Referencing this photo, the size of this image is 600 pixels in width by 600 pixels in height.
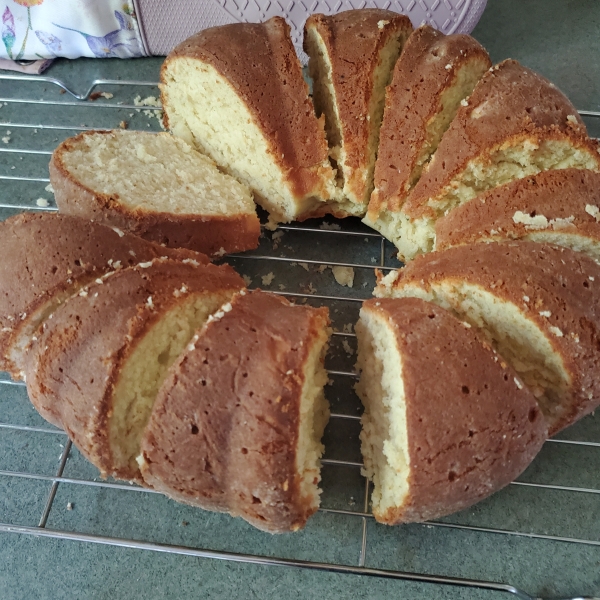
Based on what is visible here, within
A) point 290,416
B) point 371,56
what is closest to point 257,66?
point 371,56

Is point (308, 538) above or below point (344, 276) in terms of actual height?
below

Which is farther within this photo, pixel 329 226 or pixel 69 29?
pixel 69 29

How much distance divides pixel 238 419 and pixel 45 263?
2.83ft

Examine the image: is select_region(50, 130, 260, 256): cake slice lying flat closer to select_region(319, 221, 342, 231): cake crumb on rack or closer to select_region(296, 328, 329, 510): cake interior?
select_region(319, 221, 342, 231): cake crumb on rack

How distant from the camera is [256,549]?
2.11 m

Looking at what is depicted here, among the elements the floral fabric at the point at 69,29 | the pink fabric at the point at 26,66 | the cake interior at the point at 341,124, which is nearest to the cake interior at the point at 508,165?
the cake interior at the point at 341,124

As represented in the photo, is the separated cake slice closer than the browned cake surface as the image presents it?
Yes

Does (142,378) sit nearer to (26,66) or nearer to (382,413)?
Answer: (382,413)

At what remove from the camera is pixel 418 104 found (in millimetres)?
2244

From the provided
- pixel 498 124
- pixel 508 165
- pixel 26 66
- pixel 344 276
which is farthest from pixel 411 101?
pixel 26 66

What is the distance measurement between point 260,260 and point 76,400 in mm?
1048

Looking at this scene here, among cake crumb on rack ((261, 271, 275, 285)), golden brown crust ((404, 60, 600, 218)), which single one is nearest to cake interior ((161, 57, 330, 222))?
cake crumb on rack ((261, 271, 275, 285))

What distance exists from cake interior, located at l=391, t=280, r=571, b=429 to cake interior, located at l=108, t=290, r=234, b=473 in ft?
2.82

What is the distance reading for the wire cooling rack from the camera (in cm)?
204
